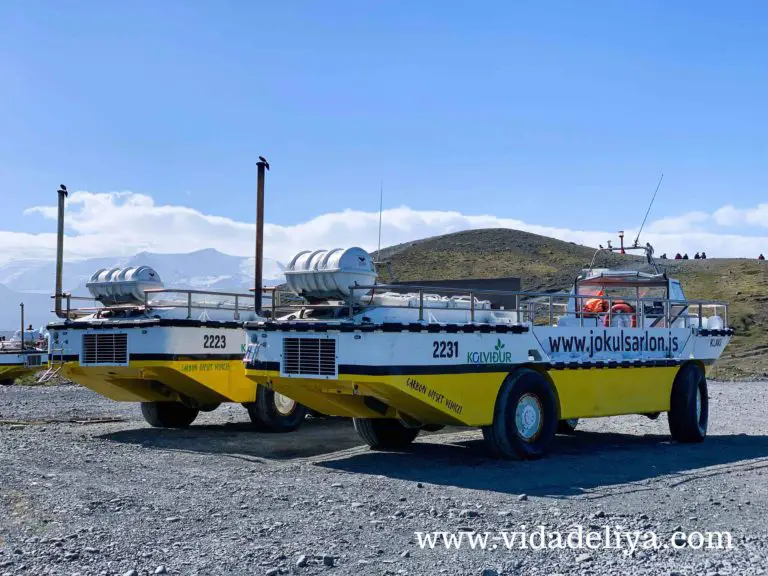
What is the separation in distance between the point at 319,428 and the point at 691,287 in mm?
36910

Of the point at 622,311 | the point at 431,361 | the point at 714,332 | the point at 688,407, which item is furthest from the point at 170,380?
the point at 714,332

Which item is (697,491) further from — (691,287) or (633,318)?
(691,287)

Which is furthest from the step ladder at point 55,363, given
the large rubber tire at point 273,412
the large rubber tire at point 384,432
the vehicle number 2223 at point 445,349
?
the vehicle number 2223 at point 445,349

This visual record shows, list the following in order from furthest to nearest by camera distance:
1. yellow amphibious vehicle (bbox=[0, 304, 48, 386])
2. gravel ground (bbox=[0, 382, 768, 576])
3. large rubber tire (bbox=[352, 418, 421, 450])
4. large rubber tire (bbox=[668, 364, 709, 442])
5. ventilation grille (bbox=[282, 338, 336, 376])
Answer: yellow amphibious vehicle (bbox=[0, 304, 48, 386])
large rubber tire (bbox=[668, 364, 709, 442])
large rubber tire (bbox=[352, 418, 421, 450])
ventilation grille (bbox=[282, 338, 336, 376])
gravel ground (bbox=[0, 382, 768, 576])

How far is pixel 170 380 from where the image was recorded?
11992 millimetres

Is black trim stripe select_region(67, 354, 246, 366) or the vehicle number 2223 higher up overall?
the vehicle number 2223

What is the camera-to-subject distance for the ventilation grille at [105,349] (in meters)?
11.8

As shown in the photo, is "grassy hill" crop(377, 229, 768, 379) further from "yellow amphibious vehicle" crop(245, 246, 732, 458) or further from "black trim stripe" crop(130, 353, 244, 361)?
"black trim stripe" crop(130, 353, 244, 361)

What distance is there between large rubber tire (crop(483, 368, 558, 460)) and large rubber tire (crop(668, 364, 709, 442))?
8.49 feet

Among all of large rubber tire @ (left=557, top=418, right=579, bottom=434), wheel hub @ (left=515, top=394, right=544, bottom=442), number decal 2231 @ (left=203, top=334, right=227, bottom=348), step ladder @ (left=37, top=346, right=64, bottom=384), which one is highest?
number decal 2231 @ (left=203, top=334, right=227, bottom=348)

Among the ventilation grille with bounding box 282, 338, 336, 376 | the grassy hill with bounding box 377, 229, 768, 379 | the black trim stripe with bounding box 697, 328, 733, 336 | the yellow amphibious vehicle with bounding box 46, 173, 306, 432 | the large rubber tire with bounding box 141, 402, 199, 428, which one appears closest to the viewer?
the ventilation grille with bounding box 282, 338, 336, 376

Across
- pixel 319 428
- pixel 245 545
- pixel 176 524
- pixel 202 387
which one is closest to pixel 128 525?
pixel 176 524

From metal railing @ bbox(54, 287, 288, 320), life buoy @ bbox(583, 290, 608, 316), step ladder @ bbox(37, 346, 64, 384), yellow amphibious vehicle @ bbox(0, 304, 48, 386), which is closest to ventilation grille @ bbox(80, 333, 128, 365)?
step ladder @ bbox(37, 346, 64, 384)

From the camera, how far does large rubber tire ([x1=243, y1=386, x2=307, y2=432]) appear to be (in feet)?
42.2
